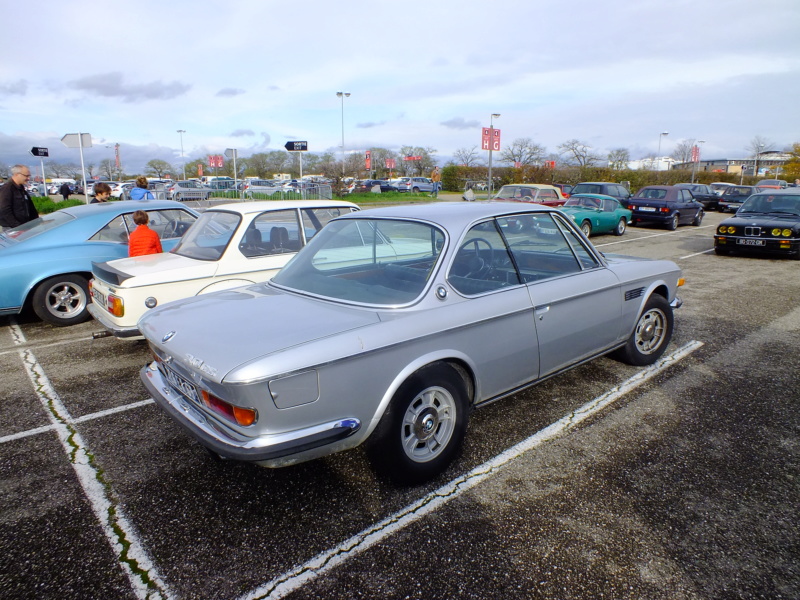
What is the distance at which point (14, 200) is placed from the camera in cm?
804

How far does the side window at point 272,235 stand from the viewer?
549 cm

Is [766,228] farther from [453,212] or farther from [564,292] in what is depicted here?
[453,212]

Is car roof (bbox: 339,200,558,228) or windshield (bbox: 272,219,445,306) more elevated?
car roof (bbox: 339,200,558,228)

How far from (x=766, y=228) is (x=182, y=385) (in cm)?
1282

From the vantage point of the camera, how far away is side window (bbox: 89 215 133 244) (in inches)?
263

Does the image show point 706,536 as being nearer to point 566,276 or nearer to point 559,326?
point 559,326

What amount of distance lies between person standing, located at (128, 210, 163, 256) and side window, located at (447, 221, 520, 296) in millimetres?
4436

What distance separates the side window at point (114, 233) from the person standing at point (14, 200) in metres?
2.50

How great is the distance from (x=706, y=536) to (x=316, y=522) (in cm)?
196

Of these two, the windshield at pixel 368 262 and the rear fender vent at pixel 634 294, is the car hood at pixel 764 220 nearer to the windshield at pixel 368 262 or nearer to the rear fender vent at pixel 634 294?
the rear fender vent at pixel 634 294

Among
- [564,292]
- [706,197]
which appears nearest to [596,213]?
[564,292]

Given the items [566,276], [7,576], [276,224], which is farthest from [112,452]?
[566,276]

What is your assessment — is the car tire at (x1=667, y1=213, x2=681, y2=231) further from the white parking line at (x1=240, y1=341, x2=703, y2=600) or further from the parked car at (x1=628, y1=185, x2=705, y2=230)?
the white parking line at (x1=240, y1=341, x2=703, y2=600)

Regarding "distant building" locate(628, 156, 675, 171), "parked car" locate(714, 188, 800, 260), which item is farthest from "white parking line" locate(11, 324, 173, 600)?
"distant building" locate(628, 156, 675, 171)
